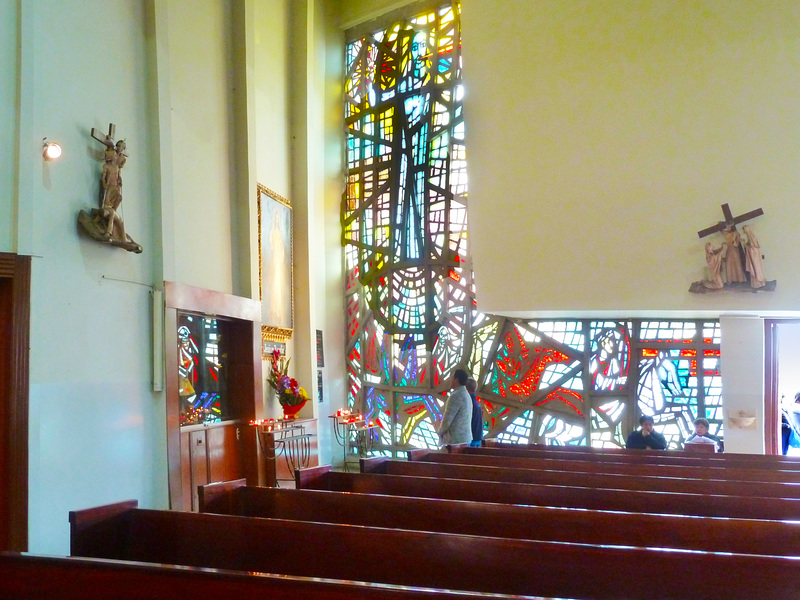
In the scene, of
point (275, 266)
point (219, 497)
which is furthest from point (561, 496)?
point (275, 266)

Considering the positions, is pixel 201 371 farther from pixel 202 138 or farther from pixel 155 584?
pixel 155 584

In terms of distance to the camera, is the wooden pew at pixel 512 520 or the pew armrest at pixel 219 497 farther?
the pew armrest at pixel 219 497

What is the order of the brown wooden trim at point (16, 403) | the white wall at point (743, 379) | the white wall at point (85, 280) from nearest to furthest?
the brown wooden trim at point (16, 403), the white wall at point (85, 280), the white wall at point (743, 379)

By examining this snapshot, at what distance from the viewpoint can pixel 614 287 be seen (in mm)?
7590

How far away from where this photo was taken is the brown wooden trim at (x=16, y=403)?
15.1ft

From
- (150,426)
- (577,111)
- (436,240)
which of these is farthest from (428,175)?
Answer: (150,426)

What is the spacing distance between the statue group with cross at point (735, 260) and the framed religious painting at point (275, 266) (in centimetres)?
473

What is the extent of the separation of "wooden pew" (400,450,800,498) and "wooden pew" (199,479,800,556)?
3.84 ft

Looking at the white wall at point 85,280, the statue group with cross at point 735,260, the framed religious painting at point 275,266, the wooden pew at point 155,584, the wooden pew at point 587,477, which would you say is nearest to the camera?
the wooden pew at point 155,584

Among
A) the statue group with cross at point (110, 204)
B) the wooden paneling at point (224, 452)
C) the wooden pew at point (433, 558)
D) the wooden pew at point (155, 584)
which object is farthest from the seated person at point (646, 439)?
the wooden pew at point (155, 584)

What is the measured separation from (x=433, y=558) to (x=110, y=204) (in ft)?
13.8

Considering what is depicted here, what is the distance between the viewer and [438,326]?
9.55 metres

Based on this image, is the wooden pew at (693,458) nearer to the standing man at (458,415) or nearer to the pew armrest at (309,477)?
the standing man at (458,415)

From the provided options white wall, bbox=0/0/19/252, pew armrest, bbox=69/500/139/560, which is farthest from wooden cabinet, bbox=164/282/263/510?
pew armrest, bbox=69/500/139/560
